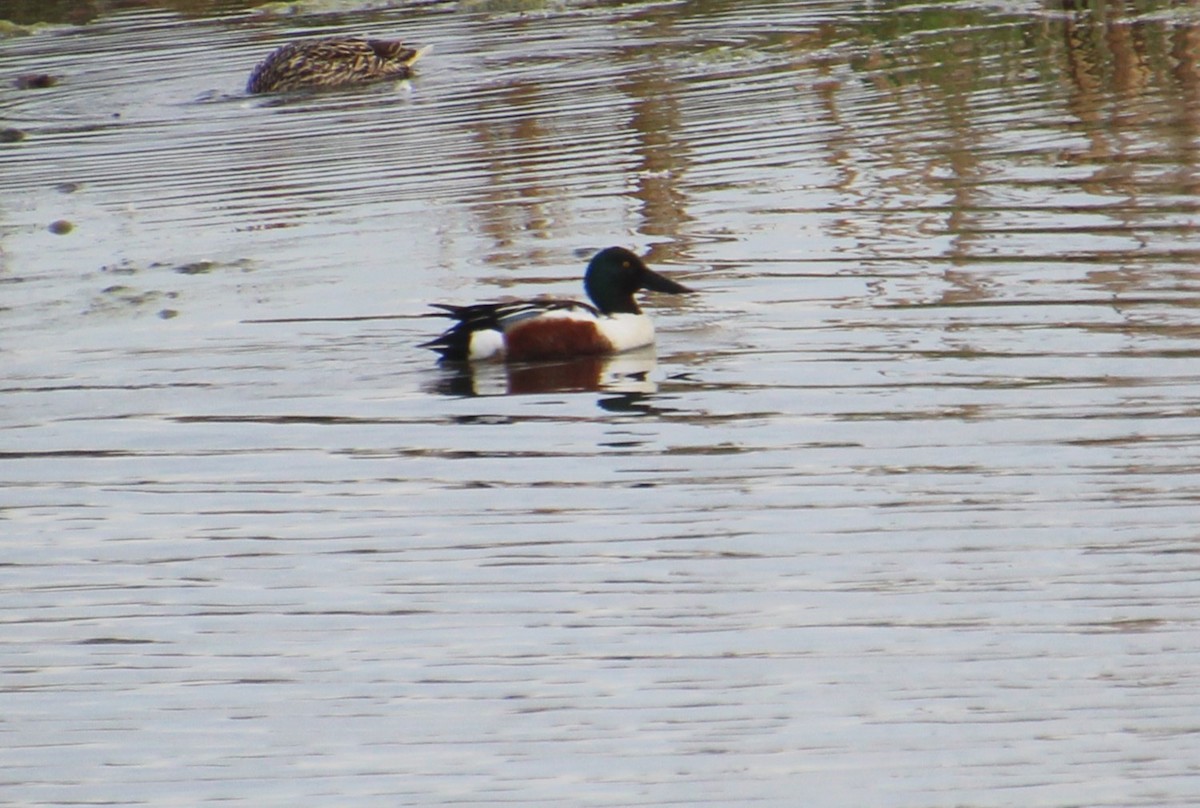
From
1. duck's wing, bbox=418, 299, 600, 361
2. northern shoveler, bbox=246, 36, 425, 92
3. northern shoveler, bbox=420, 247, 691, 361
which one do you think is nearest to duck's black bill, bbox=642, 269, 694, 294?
northern shoveler, bbox=420, 247, 691, 361

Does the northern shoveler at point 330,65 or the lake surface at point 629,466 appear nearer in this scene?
the lake surface at point 629,466

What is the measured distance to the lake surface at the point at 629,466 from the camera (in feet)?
17.4

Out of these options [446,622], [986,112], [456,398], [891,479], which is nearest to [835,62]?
[986,112]

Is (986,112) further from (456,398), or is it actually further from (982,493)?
(982,493)

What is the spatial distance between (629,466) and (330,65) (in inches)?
442

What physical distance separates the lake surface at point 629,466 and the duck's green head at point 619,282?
25 cm

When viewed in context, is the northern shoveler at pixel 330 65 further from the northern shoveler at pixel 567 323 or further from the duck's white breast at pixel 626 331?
the duck's white breast at pixel 626 331

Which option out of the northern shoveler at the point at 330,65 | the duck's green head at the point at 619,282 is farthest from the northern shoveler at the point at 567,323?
the northern shoveler at the point at 330,65

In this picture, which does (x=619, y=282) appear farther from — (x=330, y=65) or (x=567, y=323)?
(x=330, y=65)

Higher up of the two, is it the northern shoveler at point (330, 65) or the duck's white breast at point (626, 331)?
the northern shoveler at point (330, 65)

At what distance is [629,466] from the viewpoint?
7.63 meters

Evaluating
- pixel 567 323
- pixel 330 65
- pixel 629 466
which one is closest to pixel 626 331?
pixel 567 323

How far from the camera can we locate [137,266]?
38.0 feet

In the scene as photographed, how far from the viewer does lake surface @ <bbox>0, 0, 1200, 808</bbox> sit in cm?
530
